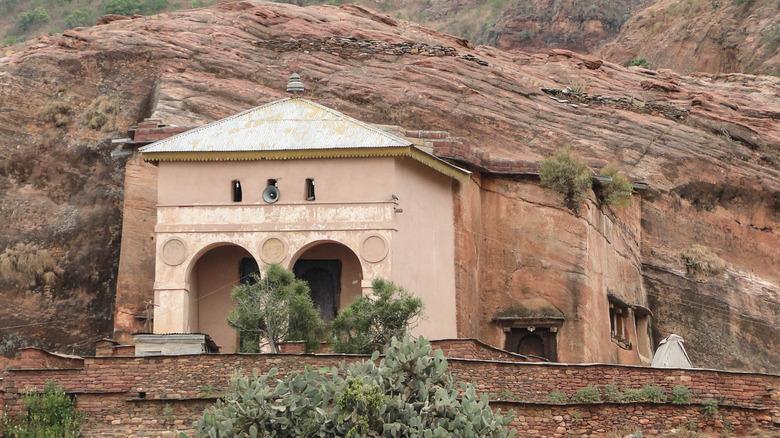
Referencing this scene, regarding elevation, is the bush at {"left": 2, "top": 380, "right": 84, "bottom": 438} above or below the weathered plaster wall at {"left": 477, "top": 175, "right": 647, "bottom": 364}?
below

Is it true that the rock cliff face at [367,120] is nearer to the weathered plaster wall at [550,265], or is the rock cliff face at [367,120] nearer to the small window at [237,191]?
the weathered plaster wall at [550,265]

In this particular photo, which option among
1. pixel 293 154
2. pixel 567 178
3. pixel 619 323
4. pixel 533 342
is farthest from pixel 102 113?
pixel 619 323

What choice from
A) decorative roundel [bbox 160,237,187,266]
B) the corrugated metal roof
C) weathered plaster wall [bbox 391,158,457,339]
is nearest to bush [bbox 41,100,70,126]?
the corrugated metal roof

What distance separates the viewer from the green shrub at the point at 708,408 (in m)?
33.3

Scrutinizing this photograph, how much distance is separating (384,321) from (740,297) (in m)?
15.0

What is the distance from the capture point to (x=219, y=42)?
52.1m

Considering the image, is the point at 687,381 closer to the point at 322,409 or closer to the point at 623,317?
the point at 322,409

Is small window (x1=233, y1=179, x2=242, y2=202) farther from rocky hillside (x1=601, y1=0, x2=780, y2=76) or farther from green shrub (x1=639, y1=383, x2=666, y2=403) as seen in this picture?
rocky hillside (x1=601, y1=0, x2=780, y2=76)

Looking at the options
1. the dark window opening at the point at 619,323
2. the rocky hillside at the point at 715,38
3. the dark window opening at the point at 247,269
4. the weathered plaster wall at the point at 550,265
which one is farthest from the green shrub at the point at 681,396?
the rocky hillside at the point at 715,38

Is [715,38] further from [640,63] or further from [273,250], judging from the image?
[273,250]

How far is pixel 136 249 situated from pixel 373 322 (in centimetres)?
894

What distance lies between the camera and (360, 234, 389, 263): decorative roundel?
40.8 meters

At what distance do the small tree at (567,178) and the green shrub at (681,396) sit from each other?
1204cm

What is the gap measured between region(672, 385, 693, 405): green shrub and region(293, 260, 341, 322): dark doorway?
11404 mm
